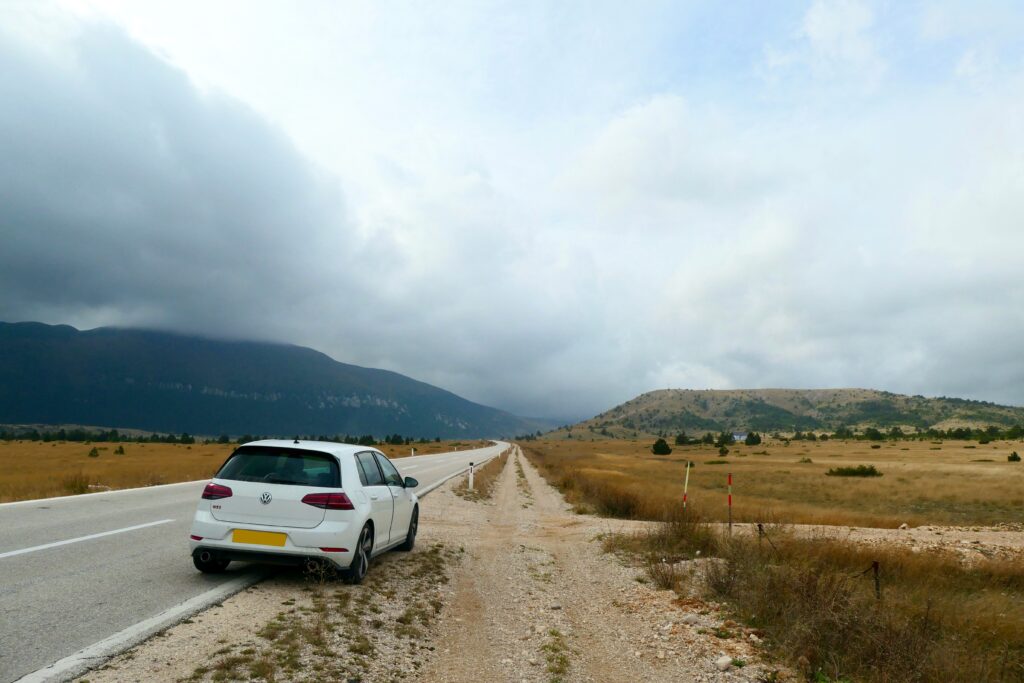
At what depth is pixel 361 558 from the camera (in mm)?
8641

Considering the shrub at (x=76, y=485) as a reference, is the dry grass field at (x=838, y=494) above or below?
below

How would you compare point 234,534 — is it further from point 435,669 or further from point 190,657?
point 435,669

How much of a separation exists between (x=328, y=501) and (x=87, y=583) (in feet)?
10.1

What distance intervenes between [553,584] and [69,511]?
11.0 metres

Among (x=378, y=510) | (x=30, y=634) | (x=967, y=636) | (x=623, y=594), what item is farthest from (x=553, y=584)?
(x=30, y=634)

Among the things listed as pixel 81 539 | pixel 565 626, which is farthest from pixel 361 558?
pixel 81 539

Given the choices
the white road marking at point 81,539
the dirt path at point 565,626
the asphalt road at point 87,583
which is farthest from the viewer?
the white road marking at point 81,539

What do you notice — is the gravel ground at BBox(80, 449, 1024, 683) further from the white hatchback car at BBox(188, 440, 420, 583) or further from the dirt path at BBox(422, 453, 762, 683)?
the white hatchback car at BBox(188, 440, 420, 583)

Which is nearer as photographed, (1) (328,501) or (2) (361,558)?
(1) (328,501)

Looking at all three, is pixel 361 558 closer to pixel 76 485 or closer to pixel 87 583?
pixel 87 583

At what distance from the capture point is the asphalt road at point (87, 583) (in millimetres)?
5559

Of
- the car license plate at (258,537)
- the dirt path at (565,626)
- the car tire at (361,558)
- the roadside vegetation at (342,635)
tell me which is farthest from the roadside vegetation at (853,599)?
the car license plate at (258,537)

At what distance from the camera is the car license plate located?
7883 millimetres

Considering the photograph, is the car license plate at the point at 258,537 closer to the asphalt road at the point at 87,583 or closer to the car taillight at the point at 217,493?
the car taillight at the point at 217,493
